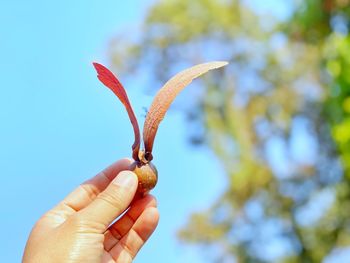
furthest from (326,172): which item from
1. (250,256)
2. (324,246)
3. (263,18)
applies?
(263,18)

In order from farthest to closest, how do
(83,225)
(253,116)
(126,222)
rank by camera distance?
(253,116) < (126,222) < (83,225)

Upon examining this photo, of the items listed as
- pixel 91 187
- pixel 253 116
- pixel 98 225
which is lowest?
pixel 98 225

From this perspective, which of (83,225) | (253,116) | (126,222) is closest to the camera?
(83,225)

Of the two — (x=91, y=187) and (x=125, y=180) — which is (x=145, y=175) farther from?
(x=91, y=187)

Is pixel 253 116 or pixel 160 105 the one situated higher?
pixel 253 116

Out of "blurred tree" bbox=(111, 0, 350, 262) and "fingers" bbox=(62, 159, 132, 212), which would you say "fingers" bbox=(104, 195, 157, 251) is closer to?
"fingers" bbox=(62, 159, 132, 212)

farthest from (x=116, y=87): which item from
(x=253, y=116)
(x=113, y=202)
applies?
(x=253, y=116)
